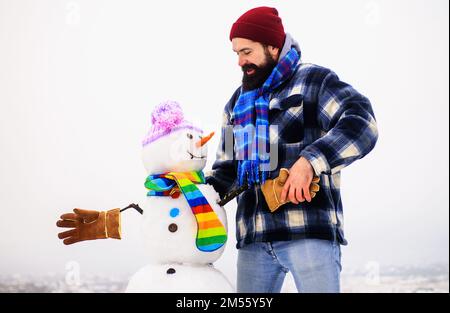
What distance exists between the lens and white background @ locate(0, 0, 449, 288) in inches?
100

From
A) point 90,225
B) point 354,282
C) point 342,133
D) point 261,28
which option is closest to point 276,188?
point 342,133

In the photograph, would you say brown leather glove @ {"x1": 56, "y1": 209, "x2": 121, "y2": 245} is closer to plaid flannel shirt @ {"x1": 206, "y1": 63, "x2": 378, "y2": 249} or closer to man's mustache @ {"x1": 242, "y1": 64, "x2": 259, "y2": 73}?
plaid flannel shirt @ {"x1": 206, "y1": 63, "x2": 378, "y2": 249}

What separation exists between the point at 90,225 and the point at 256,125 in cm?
51

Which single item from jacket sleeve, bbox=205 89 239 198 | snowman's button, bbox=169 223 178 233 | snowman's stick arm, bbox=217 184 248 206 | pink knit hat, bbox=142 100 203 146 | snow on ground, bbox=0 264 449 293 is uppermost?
pink knit hat, bbox=142 100 203 146

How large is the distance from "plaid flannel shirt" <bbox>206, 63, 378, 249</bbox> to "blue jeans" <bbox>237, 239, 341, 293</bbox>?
23mm

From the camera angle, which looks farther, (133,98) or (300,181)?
(133,98)

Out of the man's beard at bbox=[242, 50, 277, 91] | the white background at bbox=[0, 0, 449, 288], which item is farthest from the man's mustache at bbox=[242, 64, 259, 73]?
the white background at bbox=[0, 0, 449, 288]

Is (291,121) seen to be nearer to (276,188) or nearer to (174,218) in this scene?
(276,188)

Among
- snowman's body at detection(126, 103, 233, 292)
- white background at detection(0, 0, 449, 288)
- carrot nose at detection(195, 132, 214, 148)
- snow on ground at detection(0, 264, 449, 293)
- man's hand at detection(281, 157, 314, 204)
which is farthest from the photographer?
white background at detection(0, 0, 449, 288)

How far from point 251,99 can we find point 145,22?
4.97ft

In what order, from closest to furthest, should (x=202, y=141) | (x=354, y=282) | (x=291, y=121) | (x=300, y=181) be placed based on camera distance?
(x=300, y=181), (x=291, y=121), (x=202, y=141), (x=354, y=282)

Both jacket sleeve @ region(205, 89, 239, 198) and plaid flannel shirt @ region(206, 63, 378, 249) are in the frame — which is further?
jacket sleeve @ region(205, 89, 239, 198)

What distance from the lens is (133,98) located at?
2633 millimetres
